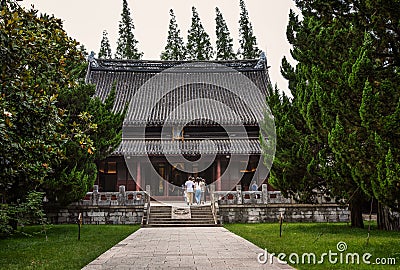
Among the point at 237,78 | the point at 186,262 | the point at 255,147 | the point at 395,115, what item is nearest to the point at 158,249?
the point at 186,262

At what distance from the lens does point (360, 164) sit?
9.19 m

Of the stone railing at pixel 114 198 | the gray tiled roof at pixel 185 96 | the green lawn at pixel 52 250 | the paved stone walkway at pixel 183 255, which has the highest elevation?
the gray tiled roof at pixel 185 96

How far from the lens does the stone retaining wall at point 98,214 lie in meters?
19.6

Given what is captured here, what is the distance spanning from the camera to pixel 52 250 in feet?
34.8

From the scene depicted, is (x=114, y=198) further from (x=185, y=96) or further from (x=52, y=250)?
(x=185, y=96)

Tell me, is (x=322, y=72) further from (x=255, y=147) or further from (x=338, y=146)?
(x=255, y=147)

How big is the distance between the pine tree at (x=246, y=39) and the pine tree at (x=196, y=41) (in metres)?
3.32

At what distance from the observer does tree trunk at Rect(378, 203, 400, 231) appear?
14688 mm

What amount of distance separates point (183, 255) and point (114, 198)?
1216 cm

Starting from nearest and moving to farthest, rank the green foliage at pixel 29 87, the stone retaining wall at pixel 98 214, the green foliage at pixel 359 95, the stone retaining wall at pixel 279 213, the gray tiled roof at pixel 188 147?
the green foliage at pixel 29 87 → the green foliage at pixel 359 95 → the stone retaining wall at pixel 98 214 → the stone retaining wall at pixel 279 213 → the gray tiled roof at pixel 188 147

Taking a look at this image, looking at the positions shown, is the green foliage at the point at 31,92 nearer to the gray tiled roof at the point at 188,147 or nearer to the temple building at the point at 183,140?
the gray tiled roof at the point at 188,147

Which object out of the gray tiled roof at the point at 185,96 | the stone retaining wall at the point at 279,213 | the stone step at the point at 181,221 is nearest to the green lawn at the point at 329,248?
the stone step at the point at 181,221

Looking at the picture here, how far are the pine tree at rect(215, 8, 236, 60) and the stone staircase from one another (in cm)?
2636

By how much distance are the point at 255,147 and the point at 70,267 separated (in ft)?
62.5
